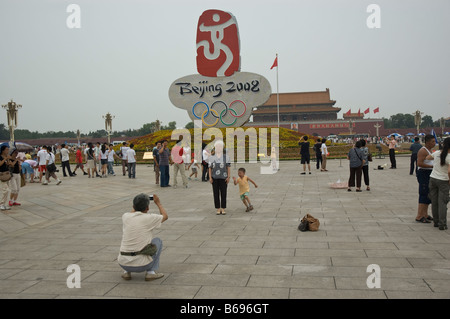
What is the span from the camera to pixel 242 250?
5500 millimetres

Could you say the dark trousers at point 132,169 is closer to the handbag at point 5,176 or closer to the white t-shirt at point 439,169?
the handbag at point 5,176

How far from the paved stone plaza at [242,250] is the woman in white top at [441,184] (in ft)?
0.87

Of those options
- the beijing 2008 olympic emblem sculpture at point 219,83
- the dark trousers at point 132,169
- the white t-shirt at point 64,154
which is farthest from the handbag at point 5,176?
the beijing 2008 olympic emblem sculpture at point 219,83

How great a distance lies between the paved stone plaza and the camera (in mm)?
4055

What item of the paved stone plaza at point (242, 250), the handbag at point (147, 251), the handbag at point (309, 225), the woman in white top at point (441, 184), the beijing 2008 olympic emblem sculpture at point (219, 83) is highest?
the beijing 2008 olympic emblem sculpture at point (219, 83)

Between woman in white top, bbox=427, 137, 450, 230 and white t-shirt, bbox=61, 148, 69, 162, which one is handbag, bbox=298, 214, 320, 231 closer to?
woman in white top, bbox=427, 137, 450, 230

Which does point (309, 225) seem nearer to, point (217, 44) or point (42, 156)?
point (42, 156)

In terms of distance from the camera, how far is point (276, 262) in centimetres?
489

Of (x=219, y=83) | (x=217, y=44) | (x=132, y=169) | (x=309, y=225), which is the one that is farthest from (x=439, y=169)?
(x=217, y=44)

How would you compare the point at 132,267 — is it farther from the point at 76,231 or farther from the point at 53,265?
the point at 76,231

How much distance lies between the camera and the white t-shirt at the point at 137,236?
4.30m

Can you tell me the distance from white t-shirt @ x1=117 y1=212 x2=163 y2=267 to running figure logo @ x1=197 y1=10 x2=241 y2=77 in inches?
792
